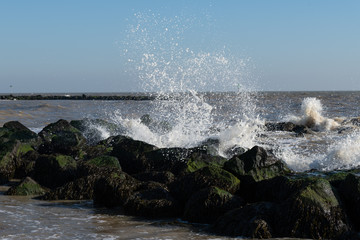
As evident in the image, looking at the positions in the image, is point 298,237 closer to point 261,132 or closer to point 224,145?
point 224,145

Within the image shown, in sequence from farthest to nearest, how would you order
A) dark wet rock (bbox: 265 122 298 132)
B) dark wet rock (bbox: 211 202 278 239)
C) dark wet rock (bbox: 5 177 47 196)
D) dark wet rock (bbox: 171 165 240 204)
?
dark wet rock (bbox: 265 122 298 132), dark wet rock (bbox: 5 177 47 196), dark wet rock (bbox: 171 165 240 204), dark wet rock (bbox: 211 202 278 239)

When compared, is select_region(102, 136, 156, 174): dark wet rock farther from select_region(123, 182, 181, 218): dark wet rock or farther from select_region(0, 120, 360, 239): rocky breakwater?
select_region(123, 182, 181, 218): dark wet rock

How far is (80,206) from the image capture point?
265 inches

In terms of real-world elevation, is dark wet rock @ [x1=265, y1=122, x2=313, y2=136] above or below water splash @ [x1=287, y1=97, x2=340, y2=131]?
below

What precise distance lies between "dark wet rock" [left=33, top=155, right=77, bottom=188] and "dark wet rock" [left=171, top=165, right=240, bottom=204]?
2361 millimetres

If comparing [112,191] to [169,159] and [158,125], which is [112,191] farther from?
[158,125]

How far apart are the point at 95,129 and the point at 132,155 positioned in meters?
5.11

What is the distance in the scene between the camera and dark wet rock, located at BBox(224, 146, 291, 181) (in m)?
7.04

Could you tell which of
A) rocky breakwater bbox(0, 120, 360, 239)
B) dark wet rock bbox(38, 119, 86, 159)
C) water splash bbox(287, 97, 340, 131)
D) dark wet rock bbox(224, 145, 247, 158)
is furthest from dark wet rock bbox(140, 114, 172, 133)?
water splash bbox(287, 97, 340, 131)

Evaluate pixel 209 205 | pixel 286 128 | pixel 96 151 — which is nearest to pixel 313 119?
pixel 286 128

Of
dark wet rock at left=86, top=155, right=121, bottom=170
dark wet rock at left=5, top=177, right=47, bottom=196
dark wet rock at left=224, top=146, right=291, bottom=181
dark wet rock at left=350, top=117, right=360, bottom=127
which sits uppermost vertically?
dark wet rock at left=350, top=117, right=360, bottom=127

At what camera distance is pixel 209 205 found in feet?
19.1

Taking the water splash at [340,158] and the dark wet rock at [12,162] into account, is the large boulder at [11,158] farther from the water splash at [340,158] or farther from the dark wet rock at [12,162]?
the water splash at [340,158]

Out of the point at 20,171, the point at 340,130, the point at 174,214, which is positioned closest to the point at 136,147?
the point at 20,171
